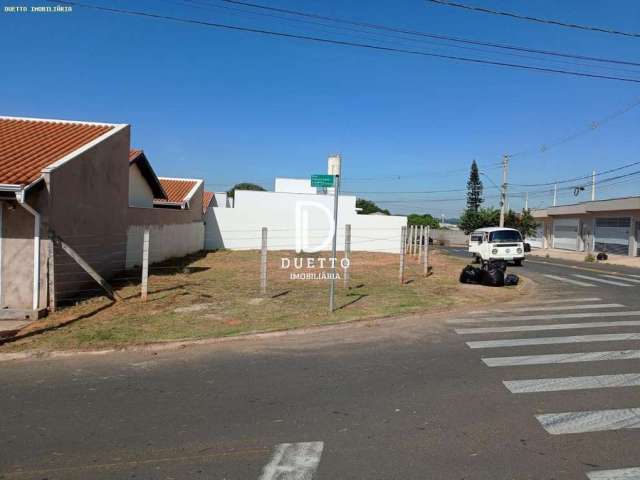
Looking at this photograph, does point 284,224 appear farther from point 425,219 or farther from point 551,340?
point 425,219

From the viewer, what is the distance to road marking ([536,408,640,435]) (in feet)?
13.3

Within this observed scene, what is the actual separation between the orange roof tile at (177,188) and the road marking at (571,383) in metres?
22.9

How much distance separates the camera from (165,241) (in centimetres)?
1959

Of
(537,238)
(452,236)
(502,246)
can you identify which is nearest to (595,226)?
(537,238)

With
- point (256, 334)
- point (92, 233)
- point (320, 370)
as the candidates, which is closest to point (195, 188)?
point (92, 233)

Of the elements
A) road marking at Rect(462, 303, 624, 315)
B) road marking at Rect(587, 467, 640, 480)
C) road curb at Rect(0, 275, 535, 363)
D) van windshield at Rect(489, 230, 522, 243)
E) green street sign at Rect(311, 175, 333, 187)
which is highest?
green street sign at Rect(311, 175, 333, 187)

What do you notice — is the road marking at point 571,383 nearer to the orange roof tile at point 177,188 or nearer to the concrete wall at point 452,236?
the orange roof tile at point 177,188

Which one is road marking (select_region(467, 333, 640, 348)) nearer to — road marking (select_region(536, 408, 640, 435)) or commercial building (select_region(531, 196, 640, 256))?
road marking (select_region(536, 408, 640, 435))

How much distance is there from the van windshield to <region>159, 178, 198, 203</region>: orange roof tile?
54.6 ft

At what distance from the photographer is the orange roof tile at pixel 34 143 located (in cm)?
946

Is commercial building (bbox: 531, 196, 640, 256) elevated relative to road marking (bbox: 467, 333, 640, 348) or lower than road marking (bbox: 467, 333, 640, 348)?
elevated

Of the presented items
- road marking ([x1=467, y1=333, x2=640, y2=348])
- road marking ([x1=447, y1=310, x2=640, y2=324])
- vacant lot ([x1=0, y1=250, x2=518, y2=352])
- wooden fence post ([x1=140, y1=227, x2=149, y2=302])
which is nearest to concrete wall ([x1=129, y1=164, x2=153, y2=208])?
vacant lot ([x1=0, y1=250, x2=518, y2=352])

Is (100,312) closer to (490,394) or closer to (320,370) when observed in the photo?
(320,370)

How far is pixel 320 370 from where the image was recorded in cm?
582
